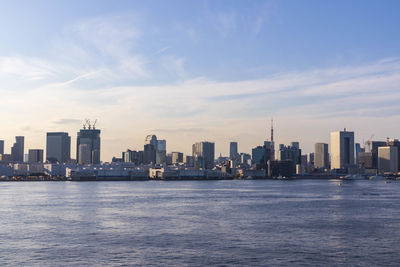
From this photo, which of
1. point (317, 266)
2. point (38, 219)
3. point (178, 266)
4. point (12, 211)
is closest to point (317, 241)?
point (317, 266)

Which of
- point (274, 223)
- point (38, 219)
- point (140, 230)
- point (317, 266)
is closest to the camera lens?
point (317, 266)

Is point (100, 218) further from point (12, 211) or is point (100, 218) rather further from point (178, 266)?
point (178, 266)

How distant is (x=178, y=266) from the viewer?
42438 mm

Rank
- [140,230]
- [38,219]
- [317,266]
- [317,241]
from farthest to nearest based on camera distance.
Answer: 1. [38,219]
2. [140,230]
3. [317,241]
4. [317,266]

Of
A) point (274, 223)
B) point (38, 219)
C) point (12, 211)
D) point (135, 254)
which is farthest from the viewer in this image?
point (12, 211)

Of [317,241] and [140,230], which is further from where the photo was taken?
[140,230]

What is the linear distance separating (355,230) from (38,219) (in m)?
46.5

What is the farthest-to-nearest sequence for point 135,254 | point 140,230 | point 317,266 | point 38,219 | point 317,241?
point 38,219 < point 140,230 < point 317,241 < point 135,254 < point 317,266

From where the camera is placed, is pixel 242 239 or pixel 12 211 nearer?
pixel 242 239

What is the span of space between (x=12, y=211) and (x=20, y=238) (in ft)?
121

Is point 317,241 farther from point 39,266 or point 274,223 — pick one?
point 39,266

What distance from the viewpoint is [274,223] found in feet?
232

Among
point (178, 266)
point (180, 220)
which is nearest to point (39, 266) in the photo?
point (178, 266)

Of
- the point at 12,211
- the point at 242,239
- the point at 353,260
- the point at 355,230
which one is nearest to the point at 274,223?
the point at 355,230
